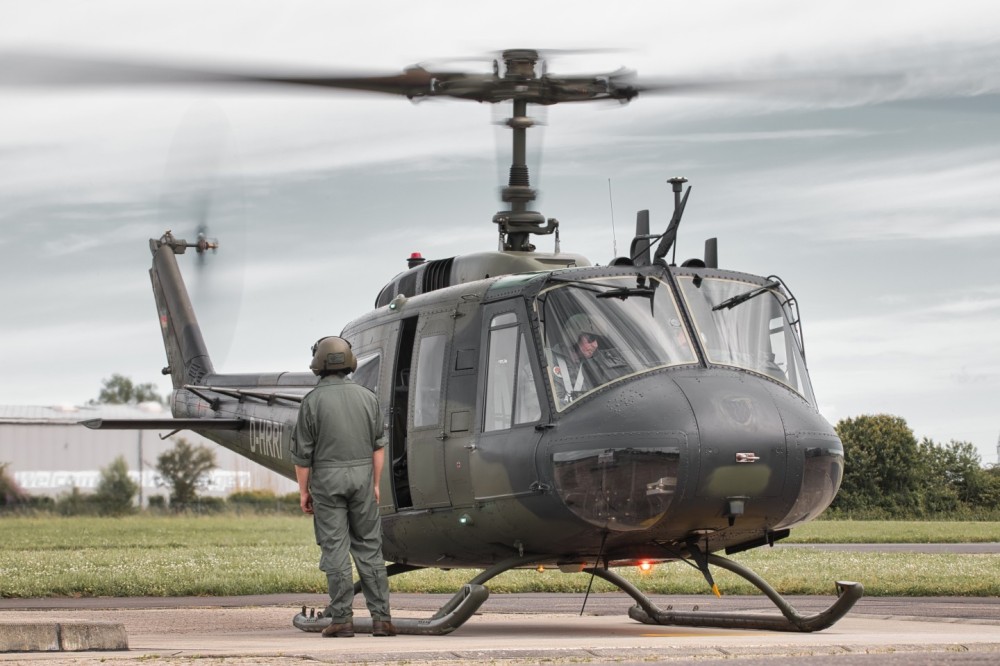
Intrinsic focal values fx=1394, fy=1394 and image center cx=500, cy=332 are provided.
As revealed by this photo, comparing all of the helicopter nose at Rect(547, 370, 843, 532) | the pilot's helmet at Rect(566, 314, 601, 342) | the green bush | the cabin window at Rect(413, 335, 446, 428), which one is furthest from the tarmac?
the green bush

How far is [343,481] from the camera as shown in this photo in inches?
342

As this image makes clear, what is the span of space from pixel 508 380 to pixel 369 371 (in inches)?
73.1

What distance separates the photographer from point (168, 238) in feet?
61.2

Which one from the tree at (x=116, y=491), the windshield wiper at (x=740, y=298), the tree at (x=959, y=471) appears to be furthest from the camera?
the tree at (x=116, y=491)

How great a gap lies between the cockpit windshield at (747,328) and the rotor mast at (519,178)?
6.34ft

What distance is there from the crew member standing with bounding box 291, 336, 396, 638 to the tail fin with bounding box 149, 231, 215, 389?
8.75 m

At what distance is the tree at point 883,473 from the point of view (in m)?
37.0

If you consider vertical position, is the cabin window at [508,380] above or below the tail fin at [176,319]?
below

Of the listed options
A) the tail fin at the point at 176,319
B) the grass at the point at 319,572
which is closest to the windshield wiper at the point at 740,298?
the grass at the point at 319,572

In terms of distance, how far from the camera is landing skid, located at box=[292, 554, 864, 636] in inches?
363

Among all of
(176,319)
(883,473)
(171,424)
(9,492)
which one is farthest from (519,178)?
(9,492)

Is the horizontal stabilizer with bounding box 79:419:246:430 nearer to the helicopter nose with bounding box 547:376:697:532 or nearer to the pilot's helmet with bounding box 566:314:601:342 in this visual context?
the pilot's helmet with bounding box 566:314:601:342

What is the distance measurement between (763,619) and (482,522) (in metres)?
2.12

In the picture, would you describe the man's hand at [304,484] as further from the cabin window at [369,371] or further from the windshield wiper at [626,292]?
the windshield wiper at [626,292]
